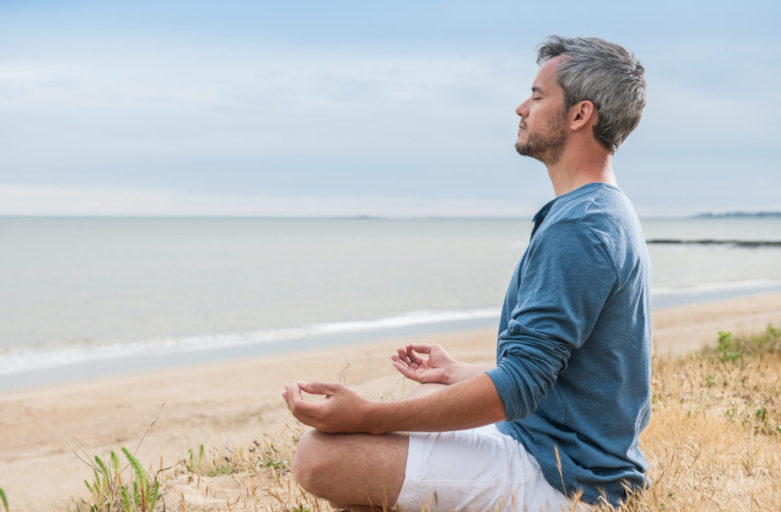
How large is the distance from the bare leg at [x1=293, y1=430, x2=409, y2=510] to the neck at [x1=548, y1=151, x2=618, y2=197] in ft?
3.89

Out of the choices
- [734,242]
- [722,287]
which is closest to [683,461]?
[722,287]

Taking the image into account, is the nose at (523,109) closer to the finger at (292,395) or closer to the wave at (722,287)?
the finger at (292,395)

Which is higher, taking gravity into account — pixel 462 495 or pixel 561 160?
pixel 561 160

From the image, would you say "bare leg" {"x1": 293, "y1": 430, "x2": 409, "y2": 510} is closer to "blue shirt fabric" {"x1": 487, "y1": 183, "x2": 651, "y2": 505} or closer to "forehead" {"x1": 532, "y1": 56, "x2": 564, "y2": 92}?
"blue shirt fabric" {"x1": 487, "y1": 183, "x2": 651, "y2": 505}

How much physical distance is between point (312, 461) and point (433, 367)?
0.91 m

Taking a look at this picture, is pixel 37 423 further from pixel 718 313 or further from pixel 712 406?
pixel 718 313

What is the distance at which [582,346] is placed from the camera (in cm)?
250

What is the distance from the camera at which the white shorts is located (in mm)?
2576

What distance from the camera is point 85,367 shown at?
48.2ft

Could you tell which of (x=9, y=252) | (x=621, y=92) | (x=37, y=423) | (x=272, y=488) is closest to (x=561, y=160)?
(x=621, y=92)

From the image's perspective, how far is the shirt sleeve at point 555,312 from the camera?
2.29 metres

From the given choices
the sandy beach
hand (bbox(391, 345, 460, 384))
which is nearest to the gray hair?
hand (bbox(391, 345, 460, 384))

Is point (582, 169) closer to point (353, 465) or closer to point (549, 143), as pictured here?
point (549, 143)

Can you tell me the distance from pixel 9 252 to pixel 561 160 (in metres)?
68.1
